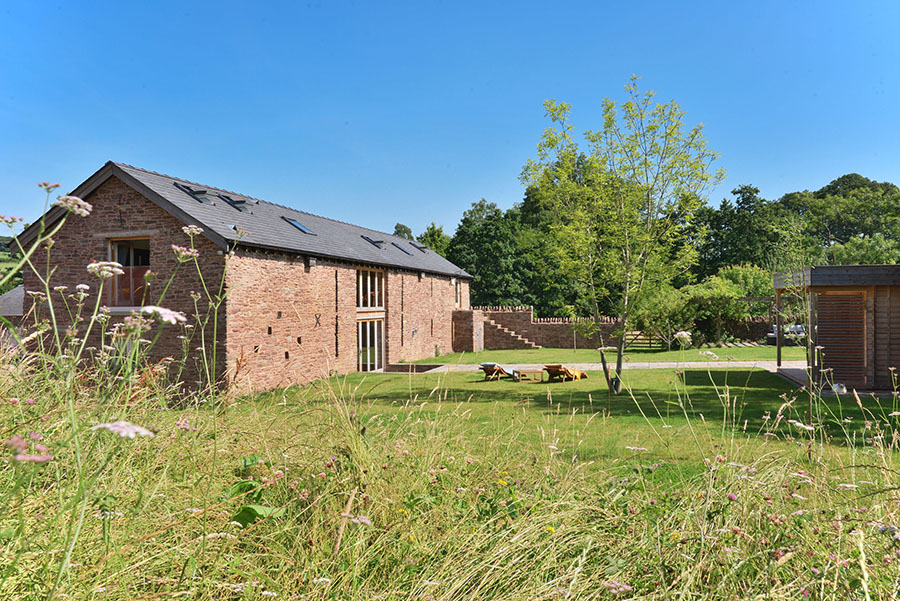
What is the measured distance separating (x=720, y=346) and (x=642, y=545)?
87.9 ft

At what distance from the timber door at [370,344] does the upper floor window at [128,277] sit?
7.67 meters

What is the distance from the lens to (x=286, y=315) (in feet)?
54.0

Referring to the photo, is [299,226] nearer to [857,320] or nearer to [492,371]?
[492,371]

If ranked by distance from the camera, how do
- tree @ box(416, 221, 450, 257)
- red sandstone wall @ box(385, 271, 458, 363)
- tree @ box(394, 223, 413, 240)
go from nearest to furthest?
red sandstone wall @ box(385, 271, 458, 363)
tree @ box(416, 221, 450, 257)
tree @ box(394, 223, 413, 240)

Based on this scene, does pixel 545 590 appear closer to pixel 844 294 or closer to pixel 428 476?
pixel 428 476

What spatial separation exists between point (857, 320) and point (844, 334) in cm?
46

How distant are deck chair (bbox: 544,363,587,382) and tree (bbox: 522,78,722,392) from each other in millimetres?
2670

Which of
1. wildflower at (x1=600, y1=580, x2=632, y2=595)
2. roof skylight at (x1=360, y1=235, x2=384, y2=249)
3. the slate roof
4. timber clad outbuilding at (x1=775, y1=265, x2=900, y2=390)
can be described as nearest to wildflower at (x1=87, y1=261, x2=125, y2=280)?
wildflower at (x1=600, y1=580, x2=632, y2=595)

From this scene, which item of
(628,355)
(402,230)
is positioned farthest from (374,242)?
(402,230)

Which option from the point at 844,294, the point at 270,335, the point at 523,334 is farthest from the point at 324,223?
the point at 844,294

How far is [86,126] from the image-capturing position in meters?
10.6

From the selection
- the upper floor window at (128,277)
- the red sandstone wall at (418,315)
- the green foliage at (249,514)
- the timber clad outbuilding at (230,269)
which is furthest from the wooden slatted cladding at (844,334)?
the upper floor window at (128,277)

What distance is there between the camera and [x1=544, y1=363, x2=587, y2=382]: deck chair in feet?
52.9

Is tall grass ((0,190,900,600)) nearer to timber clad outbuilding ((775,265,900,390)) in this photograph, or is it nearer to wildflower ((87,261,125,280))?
wildflower ((87,261,125,280))
